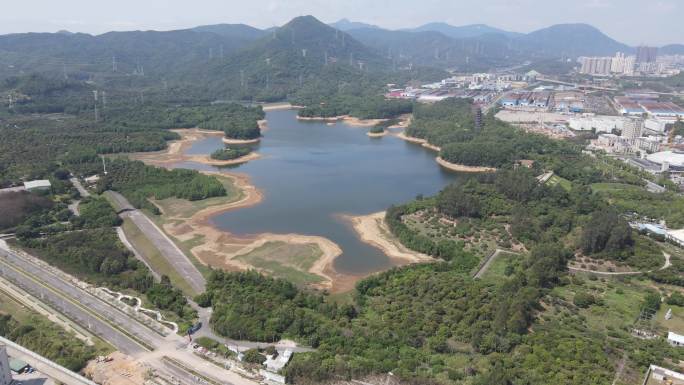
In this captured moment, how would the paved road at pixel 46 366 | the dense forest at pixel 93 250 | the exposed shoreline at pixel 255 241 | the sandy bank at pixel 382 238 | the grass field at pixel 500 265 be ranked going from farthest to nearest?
the sandy bank at pixel 382 238 → the exposed shoreline at pixel 255 241 → the grass field at pixel 500 265 → the dense forest at pixel 93 250 → the paved road at pixel 46 366

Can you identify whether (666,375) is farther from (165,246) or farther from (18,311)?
(18,311)

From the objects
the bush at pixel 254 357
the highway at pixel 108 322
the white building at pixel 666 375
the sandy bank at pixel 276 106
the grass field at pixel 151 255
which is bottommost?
the grass field at pixel 151 255

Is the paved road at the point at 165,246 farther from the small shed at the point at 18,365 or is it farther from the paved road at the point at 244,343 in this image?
the small shed at the point at 18,365

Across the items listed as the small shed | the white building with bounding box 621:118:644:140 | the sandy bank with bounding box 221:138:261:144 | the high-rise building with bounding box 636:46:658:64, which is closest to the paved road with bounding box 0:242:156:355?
the small shed

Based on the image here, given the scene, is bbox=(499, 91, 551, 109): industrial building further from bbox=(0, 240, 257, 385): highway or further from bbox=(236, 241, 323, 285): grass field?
bbox=(0, 240, 257, 385): highway

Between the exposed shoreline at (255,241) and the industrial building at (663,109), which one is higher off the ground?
the industrial building at (663,109)

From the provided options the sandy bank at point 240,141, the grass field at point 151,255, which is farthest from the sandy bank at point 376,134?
the grass field at point 151,255

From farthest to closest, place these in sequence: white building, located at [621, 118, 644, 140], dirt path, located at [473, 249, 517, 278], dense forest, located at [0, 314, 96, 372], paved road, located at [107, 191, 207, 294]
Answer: white building, located at [621, 118, 644, 140] < dirt path, located at [473, 249, 517, 278] < paved road, located at [107, 191, 207, 294] < dense forest, located at [0, 314, 96, 372]
